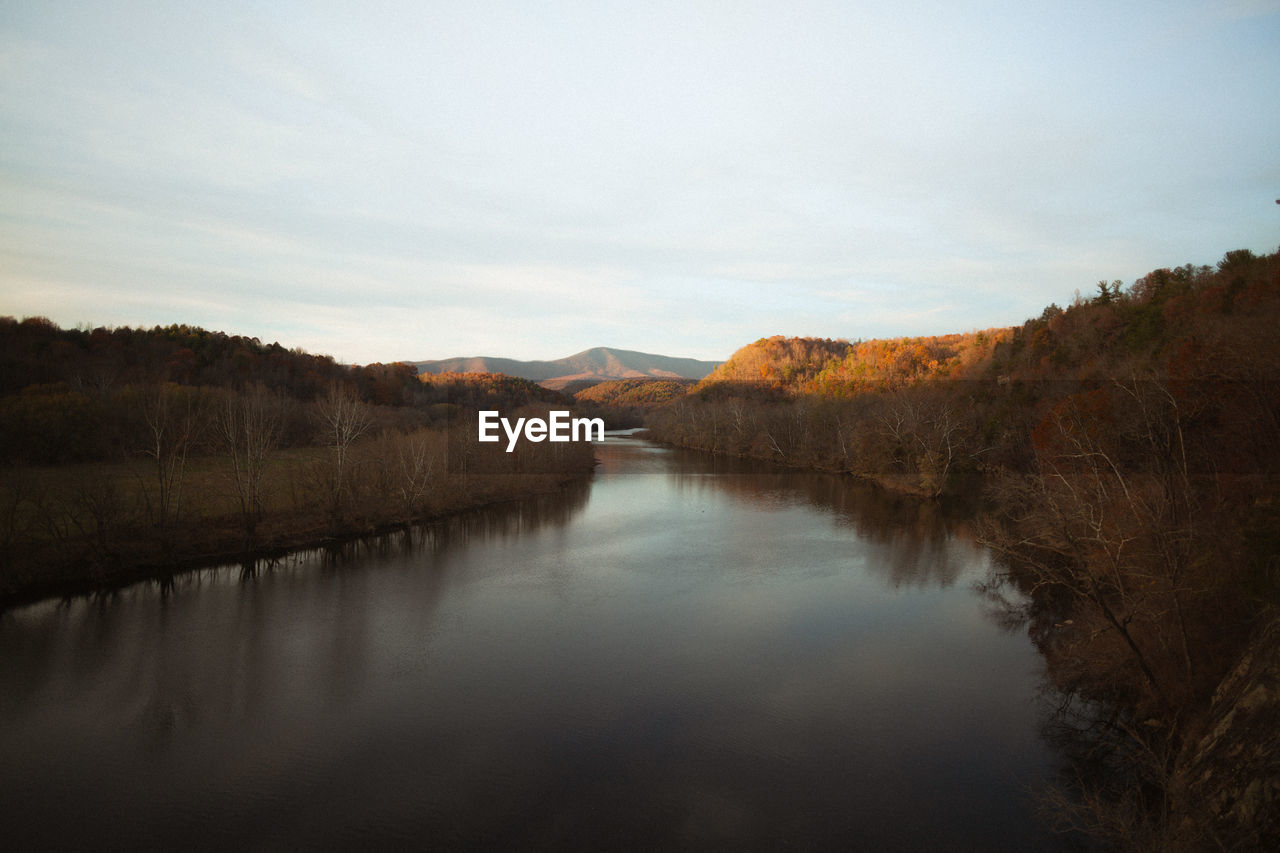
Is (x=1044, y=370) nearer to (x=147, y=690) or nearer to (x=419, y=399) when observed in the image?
(x=147, y=690)

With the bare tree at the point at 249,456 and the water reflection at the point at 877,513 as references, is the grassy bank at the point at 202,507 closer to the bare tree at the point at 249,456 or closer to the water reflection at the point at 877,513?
the bare tree at the point at 249,456

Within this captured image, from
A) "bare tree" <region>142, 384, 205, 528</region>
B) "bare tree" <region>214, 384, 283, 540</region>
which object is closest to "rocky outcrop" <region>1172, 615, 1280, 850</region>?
"bare tree" <region>142, 384, 205, 528</region>

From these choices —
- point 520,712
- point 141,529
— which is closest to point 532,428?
point 141,529

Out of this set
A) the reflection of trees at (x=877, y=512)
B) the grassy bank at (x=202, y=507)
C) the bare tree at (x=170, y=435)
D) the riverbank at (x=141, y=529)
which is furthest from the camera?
the reflection of trees at (x=877, y=512)

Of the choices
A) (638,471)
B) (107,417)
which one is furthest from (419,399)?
(107,417)

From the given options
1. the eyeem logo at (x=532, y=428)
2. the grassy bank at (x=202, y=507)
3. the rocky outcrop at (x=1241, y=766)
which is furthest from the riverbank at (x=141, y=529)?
the rocky outcrop at (x=1241, y=766)

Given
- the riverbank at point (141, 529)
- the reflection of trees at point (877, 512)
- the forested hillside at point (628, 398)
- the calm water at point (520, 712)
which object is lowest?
the calm water at point (520, 712)

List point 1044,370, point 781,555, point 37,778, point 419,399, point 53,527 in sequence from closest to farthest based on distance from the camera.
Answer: point 37,778 < point 53,527 < point 781,555 < point 1044,370 < point 419,399
